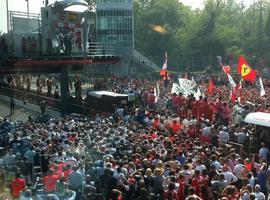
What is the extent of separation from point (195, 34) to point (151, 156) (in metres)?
62.4

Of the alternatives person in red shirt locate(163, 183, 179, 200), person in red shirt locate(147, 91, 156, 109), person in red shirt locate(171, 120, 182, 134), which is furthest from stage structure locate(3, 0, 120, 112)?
person in red shirt locate(163, 183, 179, 200)

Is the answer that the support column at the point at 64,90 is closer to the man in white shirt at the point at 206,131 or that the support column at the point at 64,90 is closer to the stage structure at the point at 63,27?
the stage structure at the point at 63,27

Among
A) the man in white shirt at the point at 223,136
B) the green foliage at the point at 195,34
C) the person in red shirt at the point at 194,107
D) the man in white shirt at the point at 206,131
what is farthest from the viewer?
the green foliage at the point at 195,34

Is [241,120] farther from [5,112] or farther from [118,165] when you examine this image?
[5,112]

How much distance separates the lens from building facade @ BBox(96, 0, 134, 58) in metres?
71.8

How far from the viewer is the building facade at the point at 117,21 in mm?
71812

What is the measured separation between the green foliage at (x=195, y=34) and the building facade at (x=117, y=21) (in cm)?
467

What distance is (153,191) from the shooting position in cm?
1302

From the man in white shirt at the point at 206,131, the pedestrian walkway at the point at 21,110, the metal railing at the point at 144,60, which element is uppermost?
the man in white shirt at the point at 206,131

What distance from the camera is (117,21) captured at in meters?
72.1

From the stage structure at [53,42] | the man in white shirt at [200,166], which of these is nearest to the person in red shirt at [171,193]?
the man in white shirt at [200,166]

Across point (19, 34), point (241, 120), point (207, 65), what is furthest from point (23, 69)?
point (207, 65)

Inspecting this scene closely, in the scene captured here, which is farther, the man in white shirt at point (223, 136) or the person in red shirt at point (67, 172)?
the man in white shirt at point (223, 136)

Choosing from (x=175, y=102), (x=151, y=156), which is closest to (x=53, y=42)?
(x=175, y=102)
